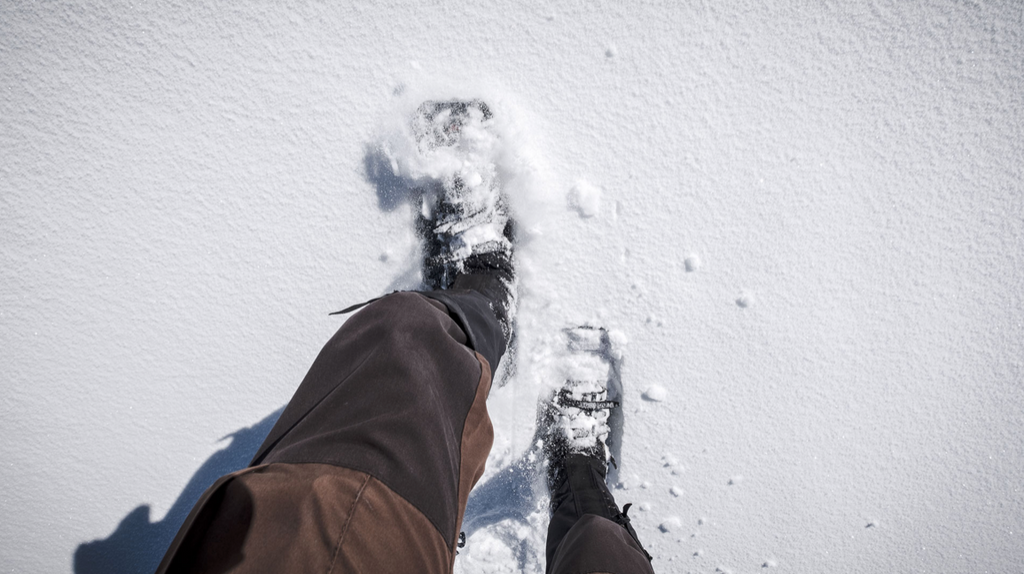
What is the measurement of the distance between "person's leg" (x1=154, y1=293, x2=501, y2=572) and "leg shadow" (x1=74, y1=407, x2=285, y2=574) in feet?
2.54

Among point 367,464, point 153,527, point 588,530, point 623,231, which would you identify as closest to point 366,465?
point 367,464

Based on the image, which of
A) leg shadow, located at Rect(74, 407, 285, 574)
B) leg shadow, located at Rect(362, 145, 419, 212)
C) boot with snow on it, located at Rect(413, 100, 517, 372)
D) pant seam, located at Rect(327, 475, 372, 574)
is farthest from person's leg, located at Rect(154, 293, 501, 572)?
leg shadow, located at Rect(74, 407, 285, 574)

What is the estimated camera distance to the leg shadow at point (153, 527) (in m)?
1.20

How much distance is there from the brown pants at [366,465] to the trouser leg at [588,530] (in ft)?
1.08

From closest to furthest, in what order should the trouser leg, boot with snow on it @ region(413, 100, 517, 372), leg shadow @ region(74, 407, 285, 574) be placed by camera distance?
the trouser leg, boot with snow on it @ region(413, 100, 517, 372), leg shadow @ region(74, 407, 285, 574)

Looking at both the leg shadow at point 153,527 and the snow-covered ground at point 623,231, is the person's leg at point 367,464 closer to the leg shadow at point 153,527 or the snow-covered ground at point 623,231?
the snow-covered ground at point 623,231

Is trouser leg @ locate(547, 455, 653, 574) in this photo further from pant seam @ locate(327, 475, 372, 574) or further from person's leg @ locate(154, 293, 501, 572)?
pant seam @ locate(327, 475, 372, 574)

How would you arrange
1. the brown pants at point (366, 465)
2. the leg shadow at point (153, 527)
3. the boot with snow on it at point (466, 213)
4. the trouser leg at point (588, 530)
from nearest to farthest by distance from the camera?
the brown pants at point (366, 465) < the trouser leg at point (588, 530) < the boot with snow on it at point (466, 213) < the leg shadow at point (153, 527)

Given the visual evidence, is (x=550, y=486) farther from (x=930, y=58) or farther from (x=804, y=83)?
(x=930, y=58)

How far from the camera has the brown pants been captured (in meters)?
0.40

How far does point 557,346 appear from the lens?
1.09m

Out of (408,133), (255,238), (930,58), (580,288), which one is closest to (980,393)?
(930,58)

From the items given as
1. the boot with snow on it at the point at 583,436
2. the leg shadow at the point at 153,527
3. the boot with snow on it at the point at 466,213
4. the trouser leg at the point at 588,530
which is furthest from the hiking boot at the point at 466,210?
the leg shadow at the point at 153,527

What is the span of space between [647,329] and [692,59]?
25.4 inches
